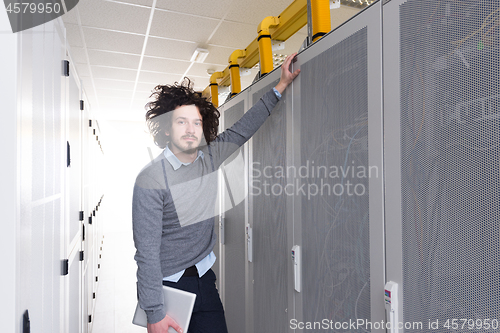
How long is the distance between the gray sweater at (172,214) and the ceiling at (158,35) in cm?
117

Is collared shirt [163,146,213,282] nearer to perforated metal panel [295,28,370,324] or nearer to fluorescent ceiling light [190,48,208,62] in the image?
perforated metal panel [295,28,370,324]

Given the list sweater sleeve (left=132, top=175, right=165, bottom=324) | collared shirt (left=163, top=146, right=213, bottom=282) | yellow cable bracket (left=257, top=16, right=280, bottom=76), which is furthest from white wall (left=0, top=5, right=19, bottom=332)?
yellow cable bracket (left=257, top=16, right=280, bottom=76)

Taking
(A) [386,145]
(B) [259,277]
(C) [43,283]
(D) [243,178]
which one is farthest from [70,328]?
(A) [386,145]

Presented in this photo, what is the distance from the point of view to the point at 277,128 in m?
1.55

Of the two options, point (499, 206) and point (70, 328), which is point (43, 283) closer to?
point (70, 328)

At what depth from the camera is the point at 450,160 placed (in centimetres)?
69

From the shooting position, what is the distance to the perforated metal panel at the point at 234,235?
81.0 inches

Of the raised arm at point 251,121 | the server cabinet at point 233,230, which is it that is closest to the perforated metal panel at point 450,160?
the raised arm at point 251,121

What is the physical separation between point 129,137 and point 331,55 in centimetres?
810

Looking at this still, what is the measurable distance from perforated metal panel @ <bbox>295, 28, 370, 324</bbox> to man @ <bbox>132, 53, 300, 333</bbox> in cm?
28

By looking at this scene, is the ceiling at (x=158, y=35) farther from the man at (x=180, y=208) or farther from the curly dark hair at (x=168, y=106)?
the man at (x=180, y=208)

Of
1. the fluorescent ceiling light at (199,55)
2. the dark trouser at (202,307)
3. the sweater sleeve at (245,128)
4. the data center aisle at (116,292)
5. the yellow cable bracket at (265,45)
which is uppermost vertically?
the fluorescent ceiling light at (199,55)

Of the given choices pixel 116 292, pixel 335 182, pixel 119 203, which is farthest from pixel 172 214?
pixel 119 203

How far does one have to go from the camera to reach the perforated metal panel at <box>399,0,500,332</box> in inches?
24.4
